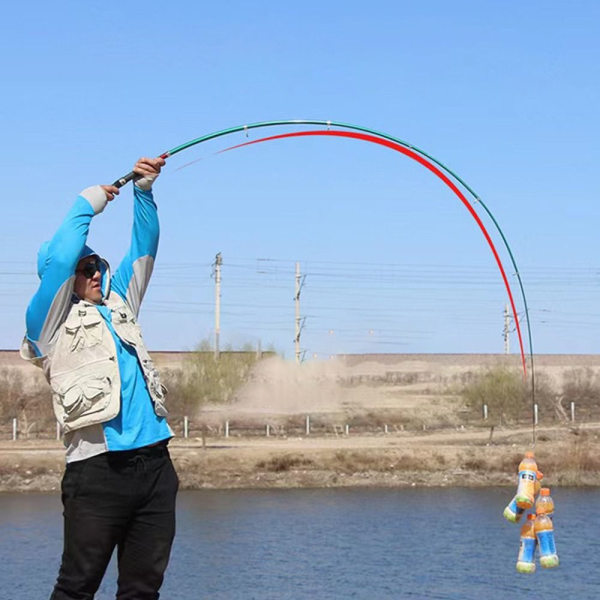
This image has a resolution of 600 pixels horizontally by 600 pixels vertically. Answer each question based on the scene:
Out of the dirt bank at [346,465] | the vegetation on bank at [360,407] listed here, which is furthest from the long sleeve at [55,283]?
the vegetation on bank at [360,407]

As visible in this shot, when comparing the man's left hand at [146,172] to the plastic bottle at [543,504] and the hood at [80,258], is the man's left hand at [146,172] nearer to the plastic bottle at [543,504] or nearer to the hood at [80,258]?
the hood at [80,258]

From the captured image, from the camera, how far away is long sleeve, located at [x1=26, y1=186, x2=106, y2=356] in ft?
13.8

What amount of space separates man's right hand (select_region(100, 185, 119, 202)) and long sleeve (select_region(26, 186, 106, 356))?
0.69 feet

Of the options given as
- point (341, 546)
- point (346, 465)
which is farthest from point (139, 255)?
point (346, 465)

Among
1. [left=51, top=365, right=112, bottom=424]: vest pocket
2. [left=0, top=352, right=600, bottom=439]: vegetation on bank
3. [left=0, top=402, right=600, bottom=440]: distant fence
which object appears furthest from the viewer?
[left=0, top=352, right=600, bottom=439]: vegetation on bank

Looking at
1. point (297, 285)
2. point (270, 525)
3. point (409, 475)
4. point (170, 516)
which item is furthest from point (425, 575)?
point (297, 285)

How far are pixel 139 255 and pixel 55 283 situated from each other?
0.52m

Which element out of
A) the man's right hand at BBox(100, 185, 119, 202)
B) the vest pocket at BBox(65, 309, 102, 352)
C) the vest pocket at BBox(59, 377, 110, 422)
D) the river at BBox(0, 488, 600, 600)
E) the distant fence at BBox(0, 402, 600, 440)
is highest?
the man's right hand at BBox(100, 185, 119, 202)

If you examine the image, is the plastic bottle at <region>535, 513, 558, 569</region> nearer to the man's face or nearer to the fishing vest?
the fishing vest

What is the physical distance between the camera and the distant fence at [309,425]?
1762 inches

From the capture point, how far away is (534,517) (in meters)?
5.98

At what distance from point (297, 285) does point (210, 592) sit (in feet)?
131

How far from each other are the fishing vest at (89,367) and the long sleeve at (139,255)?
0.20 m

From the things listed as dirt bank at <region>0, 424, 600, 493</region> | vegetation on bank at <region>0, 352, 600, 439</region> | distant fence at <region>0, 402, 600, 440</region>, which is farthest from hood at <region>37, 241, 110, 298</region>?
vegetation on bank at <region>0, 352, 600, 439</region>
